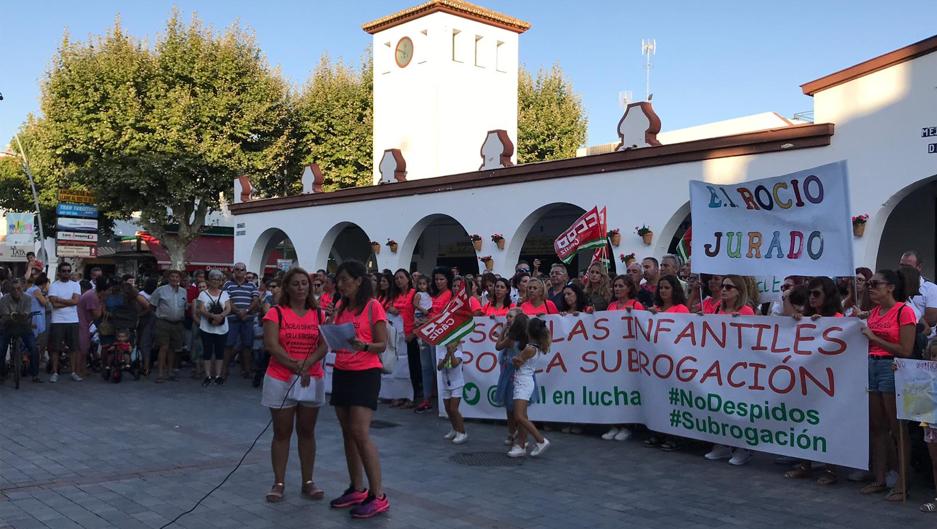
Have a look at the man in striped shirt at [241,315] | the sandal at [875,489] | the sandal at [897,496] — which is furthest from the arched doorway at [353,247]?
the sandal at [897,496]

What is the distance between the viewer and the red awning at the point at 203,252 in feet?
157

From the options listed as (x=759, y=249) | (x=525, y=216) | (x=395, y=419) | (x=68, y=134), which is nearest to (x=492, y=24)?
(x=525, y=216)

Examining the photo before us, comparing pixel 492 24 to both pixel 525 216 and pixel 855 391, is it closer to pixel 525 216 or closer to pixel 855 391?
pixel 525 216

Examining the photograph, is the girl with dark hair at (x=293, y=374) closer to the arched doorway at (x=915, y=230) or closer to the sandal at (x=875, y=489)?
the sandal at (x=875, y=489)

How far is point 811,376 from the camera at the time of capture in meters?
7.94

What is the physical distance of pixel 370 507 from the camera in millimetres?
6387

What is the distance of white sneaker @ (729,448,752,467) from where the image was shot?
8.52m

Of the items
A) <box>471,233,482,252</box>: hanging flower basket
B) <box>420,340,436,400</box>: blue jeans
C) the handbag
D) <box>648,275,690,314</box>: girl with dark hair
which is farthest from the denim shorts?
<box>471,233,482,252</box>: hanging flower basket

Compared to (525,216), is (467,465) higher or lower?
lower

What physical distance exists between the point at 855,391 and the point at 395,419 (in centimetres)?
580

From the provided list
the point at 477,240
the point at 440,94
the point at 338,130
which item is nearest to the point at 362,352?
the point at 477,240

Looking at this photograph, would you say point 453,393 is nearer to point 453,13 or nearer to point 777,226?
point 777,226

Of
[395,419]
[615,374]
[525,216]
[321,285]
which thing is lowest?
[395,419]

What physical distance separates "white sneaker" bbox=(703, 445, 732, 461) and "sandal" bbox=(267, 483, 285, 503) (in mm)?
4352
